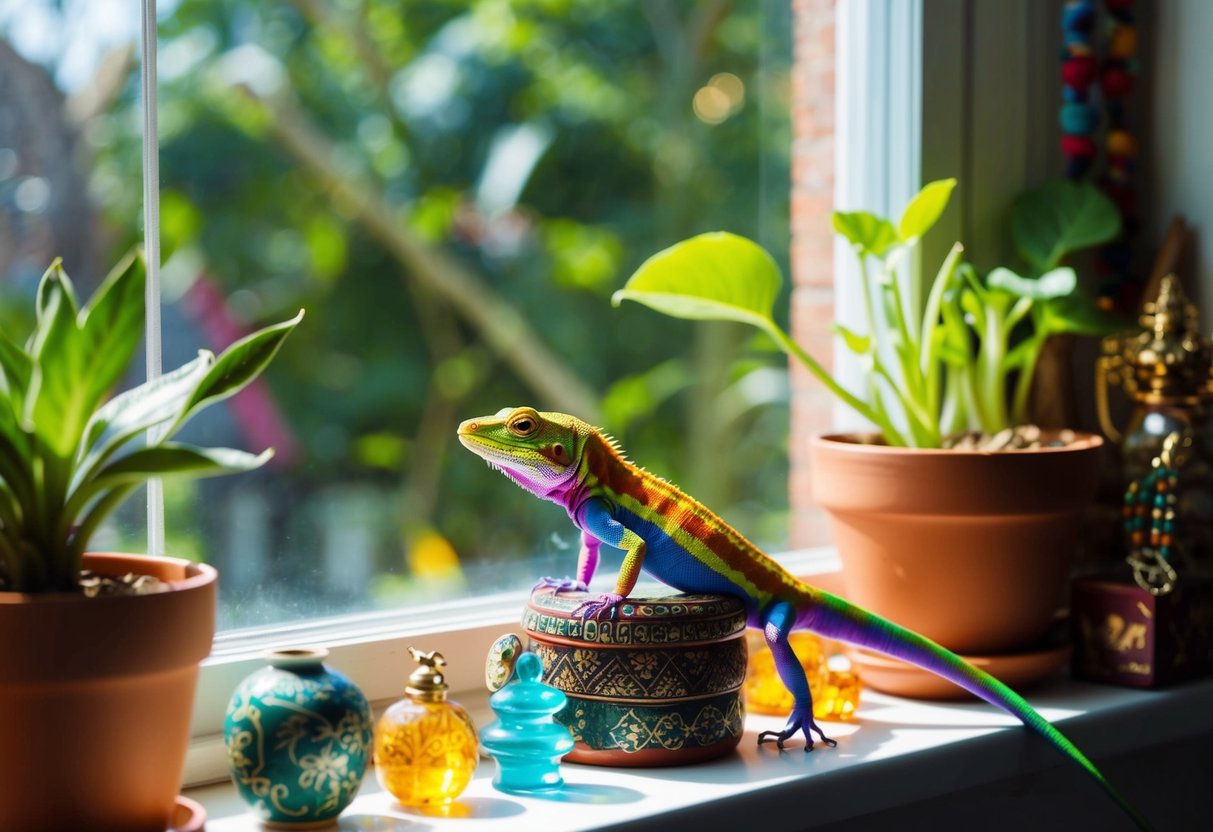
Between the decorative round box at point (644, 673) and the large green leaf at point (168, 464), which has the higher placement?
the large green leaf at point (168, 464)

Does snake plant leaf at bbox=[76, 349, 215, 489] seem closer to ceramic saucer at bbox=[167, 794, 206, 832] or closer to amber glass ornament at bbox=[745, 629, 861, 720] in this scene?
A: ceramic saucer at bbox=[167, 794, 206, 832]

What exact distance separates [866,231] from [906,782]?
1.53 ft

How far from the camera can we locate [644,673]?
918 millimetres

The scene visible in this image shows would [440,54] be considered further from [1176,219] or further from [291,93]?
[1176,219]

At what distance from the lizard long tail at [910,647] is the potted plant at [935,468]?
0.34 ft

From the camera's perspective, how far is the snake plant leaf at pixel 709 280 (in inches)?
42.6

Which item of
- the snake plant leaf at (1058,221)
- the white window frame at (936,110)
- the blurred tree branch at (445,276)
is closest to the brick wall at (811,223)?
the white window frame at (936,110)

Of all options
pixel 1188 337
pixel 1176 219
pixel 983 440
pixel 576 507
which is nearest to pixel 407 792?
pixel 576 507

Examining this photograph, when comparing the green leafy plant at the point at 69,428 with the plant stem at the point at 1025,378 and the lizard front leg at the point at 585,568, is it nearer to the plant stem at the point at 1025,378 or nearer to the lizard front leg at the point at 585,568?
the lizard front leg at the point at 585,568

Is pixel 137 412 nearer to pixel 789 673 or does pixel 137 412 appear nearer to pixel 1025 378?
pixel 789 673

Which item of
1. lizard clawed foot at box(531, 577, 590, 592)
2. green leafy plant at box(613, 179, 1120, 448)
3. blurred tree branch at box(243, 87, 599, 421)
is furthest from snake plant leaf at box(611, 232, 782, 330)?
blurred tree branch at box(243, 87, 599, 421)

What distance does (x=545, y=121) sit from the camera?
346 cm

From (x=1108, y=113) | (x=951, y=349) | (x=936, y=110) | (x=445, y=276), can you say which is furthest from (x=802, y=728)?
(x=445, y=276)

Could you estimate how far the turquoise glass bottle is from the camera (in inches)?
34.9
